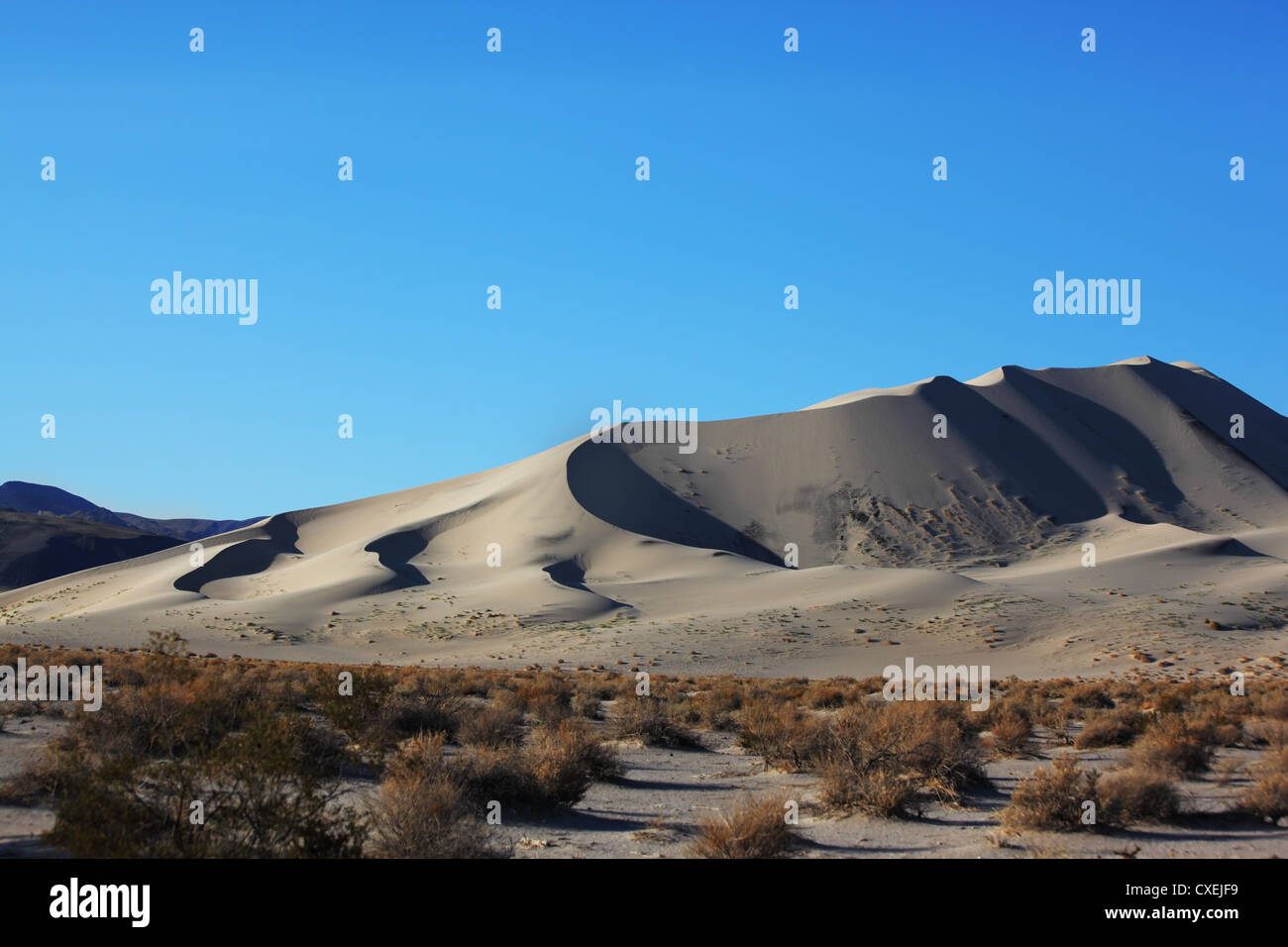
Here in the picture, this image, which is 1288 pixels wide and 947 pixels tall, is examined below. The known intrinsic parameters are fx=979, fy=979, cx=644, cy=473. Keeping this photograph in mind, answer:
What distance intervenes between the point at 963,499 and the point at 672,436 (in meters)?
26.0

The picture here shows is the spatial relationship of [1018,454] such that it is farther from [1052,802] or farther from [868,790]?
[1052,802]

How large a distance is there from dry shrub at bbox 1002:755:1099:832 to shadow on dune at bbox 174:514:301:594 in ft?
205

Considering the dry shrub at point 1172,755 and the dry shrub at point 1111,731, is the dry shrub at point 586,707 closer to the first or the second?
the dry shrub at point 1111,731

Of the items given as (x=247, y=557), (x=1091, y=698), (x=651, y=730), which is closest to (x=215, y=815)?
(x=651, y=730)

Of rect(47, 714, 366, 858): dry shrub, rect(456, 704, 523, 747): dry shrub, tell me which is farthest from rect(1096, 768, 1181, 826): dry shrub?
rect(456, 704, 523, 747): dry shrub

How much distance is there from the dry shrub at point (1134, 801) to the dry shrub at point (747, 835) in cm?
338

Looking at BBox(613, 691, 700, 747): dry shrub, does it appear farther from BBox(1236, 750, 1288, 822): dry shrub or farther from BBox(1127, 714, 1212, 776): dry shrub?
BBox(1236, 750, 1288, 822): dry shrub

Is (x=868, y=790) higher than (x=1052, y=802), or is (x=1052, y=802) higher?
(x=1052, y=802)

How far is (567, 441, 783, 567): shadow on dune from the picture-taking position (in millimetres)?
71375

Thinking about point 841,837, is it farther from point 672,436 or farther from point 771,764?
point 672,436

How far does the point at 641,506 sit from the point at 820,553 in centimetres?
1438

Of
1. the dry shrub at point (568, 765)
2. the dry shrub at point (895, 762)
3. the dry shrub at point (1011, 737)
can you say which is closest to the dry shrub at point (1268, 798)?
the dry shrub at point (895, 762)

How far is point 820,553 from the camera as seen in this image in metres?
69.2
